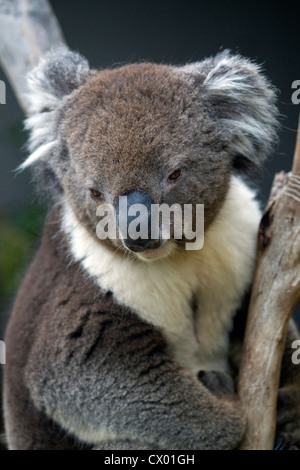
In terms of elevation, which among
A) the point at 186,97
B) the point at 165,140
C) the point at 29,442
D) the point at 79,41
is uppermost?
the point at 79,41

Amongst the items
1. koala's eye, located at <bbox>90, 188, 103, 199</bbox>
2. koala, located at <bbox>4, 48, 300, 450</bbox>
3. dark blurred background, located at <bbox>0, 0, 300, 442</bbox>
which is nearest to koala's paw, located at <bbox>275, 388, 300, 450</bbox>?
Answer: koala, located at <bbox>4, 48, 300, 450</bbox>

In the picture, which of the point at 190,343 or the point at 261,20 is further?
the point at 261,20

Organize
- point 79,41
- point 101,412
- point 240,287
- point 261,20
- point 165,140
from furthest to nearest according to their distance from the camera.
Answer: point 79,41 → point 261,20 → point 240,287 → point 101,412 → point 165,140

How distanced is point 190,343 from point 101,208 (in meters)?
0.93

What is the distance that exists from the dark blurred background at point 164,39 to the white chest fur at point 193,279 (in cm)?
221

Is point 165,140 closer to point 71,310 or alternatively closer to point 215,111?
point 215,111

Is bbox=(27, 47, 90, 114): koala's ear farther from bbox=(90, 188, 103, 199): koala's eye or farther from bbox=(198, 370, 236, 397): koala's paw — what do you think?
bbox=(198, 370, 236, 397): koala's paw

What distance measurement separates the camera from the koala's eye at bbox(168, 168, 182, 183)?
8.73ft

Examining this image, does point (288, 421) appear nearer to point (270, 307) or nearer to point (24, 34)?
point (270, 307)

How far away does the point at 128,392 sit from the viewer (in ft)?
9.76

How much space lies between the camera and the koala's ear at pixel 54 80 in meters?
3.10

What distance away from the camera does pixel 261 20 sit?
5.78 m

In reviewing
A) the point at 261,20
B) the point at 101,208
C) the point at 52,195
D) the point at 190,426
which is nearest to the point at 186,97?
the point at 101,208

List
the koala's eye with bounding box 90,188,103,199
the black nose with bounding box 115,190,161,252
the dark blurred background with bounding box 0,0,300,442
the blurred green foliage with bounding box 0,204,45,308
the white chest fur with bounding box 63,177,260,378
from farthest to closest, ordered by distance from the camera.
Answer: the blurred green foliage with bounding box 0,204,45,308 → the dark blurred background with bounding box 0,0,300,442 → the white chest fur with bounding box 63,177,260,378 → the koala's eye with bounding box 90,188,103,199 → the black nose with bounding box 115,190,161,252
